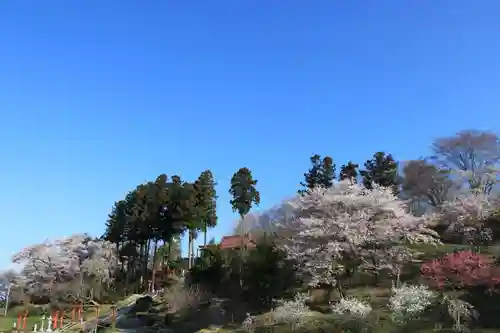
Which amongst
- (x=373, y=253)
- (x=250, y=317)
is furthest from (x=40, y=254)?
(x=373, y=253)

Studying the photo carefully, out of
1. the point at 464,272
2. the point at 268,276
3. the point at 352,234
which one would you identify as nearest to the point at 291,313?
the point at 268,276

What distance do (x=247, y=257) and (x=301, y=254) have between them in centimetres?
731

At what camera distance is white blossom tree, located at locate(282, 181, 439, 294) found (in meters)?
28.9

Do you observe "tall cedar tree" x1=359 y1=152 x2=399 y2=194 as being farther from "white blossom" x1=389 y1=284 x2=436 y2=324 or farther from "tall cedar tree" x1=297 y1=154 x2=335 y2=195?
"white blossom" x1=389 y1=284 x2=436 y2=324

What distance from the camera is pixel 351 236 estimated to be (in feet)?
94.1

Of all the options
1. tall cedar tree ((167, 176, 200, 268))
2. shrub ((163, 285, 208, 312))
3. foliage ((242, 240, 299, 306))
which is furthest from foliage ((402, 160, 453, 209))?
shrub ((163, 285, 208, 312))

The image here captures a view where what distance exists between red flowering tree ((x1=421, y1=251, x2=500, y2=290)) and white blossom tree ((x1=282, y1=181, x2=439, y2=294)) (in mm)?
5176

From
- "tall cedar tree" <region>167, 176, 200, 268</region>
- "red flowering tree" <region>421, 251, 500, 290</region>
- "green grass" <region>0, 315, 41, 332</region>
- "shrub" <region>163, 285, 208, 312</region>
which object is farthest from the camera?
"tall cedar tree" <region>167, 176, 200, 268</region>

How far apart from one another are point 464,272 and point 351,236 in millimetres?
7187

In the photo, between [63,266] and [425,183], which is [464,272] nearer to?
[425,183]

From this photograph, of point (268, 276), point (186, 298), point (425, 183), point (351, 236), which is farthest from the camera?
point (425, 183)

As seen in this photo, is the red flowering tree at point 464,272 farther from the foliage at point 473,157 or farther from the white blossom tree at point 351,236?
the foliage at point 473,157

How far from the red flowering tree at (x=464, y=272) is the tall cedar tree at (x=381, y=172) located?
21277mm

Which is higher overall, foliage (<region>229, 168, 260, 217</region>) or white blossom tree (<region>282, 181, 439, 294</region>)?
foliage (<region>229, 168, 260, 217</region>)
